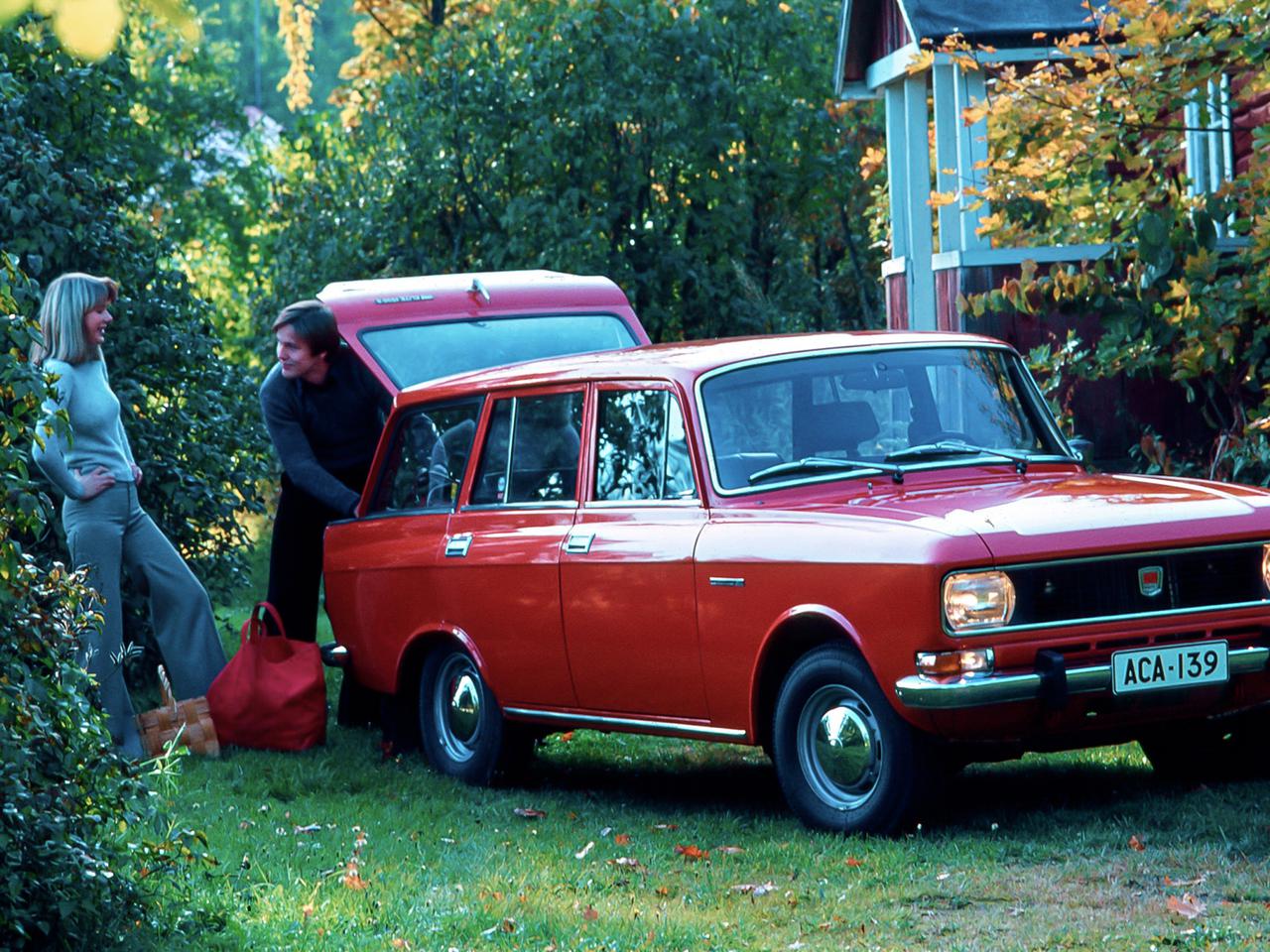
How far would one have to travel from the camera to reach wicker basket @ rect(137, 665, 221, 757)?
378 inches

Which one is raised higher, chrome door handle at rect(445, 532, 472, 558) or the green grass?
chrome door handle at rect(445, 532, 472, 558)

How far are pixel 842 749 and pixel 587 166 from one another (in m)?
12.9

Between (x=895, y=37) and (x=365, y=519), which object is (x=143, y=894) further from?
(x=895, y=37)

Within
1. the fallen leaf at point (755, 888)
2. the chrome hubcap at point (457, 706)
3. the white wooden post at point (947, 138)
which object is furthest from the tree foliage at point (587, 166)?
the fallen leaf at point (755, 888)

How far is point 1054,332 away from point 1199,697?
714cm

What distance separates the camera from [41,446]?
5645mm

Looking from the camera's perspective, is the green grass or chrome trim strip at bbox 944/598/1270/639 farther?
chrome trim strip at bbox 944/598/1270/639

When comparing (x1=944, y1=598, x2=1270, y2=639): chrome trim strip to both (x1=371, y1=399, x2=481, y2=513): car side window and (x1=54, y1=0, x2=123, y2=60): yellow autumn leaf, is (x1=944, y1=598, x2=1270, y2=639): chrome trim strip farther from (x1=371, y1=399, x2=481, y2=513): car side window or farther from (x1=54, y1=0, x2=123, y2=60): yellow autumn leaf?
(x1=54, y1=0, x2=123, y2=60): yellow autumn leaf

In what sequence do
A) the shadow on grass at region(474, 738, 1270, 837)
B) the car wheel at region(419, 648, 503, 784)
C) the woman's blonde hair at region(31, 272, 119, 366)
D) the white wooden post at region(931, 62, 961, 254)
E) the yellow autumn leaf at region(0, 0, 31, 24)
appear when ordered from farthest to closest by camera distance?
the white wooden post at region(931, 62, 961, 254), the woman's blonde hair at region(31, 272, 119, 366), the car wheel at region(419, 648, 503, 784), the shadow on grass at region(474, 738, 1270, 837), the yellow autumn leaf at region(0, 0, 31, 24)

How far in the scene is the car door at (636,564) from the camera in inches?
308

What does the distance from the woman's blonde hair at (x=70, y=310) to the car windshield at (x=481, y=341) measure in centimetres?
259

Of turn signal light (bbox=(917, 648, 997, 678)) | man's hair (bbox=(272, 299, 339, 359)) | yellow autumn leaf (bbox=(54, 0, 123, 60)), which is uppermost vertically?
yellow autumn leaf (bbox=(54, 0, 123, 60))

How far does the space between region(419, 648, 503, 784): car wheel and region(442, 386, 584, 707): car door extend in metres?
0.19

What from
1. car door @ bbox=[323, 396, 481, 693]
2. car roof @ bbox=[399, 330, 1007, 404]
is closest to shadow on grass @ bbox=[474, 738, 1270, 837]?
car door @ bbox=[323, 396, 481, 693]
